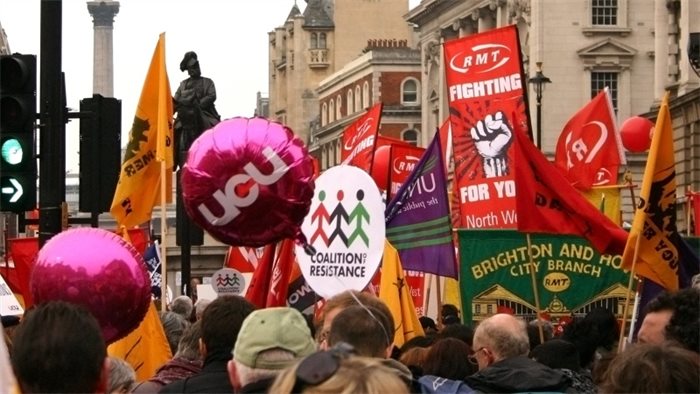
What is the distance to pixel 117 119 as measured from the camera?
573 inches

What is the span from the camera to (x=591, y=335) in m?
10.5

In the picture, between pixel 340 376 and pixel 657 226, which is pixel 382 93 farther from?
pixel 340 376

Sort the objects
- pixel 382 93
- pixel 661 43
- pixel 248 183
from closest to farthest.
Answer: pixel 248 183 < pixel 661 43 < pixel 382 93

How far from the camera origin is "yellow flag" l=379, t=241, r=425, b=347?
42.2 feet

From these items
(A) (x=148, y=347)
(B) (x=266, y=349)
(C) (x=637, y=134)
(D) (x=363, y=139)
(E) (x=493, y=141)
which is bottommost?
(A) (x=148, y=347)

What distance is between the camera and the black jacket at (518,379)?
8.08 meters

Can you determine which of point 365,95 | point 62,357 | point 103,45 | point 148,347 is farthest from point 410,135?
point 62,357

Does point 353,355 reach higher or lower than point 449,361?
higher

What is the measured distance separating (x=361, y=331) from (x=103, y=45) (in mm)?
156615

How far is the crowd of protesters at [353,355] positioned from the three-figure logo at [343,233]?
1.59m

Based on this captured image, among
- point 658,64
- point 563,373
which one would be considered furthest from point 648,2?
point 563,373

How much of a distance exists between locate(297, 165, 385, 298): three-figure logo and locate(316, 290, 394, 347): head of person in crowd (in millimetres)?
4520

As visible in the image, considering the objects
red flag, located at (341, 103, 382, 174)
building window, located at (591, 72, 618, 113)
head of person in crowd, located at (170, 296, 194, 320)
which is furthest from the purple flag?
building window, located at (591, 72, 618, 113)

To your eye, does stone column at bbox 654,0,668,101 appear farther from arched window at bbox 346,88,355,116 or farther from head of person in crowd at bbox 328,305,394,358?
arched window at bbox 346,88,355,116
